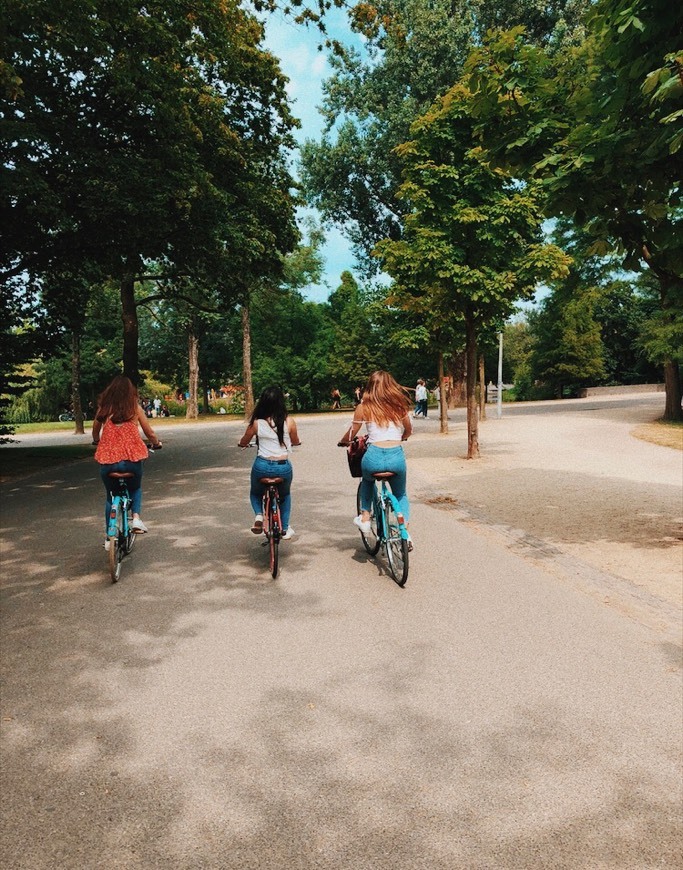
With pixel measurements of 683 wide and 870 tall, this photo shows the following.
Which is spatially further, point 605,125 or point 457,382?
point 457,382

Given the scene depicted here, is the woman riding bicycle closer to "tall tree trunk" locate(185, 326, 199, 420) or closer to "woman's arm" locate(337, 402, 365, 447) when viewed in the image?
"woman's arm" locate(337, 402, 365, 447)

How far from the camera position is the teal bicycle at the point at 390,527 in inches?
231

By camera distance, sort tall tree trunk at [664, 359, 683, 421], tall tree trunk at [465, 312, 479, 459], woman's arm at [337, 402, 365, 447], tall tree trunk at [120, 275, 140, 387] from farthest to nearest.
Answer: tall tree trunk at [664, 359, 683, 421], tall tree trunk at [120, 275, 140, 387], tall tree trunk at [465, 312, 479, 459], woman's arm at [337, 402, 365, 447]

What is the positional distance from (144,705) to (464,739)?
5.56 feet

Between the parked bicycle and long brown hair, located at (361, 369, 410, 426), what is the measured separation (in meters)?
2.04

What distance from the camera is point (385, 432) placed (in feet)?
20.8

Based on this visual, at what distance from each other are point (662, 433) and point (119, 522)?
18.9 m

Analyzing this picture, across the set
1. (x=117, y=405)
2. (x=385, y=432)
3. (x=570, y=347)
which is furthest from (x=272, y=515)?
(x=570, y=347)

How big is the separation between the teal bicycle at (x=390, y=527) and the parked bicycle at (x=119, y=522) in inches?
85.1

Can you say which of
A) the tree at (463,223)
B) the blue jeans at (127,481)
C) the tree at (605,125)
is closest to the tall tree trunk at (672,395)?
the tree at (463,223)

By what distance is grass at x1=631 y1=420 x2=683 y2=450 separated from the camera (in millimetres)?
18172

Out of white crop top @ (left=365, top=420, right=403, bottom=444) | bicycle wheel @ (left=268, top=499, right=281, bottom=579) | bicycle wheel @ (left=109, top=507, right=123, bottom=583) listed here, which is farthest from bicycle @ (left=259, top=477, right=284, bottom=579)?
bicycle wheel @ (left=109, top=507, right=123, bottom=583)

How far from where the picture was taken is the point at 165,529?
27.7 feet

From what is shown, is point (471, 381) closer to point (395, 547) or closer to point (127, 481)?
point (395, 547)
